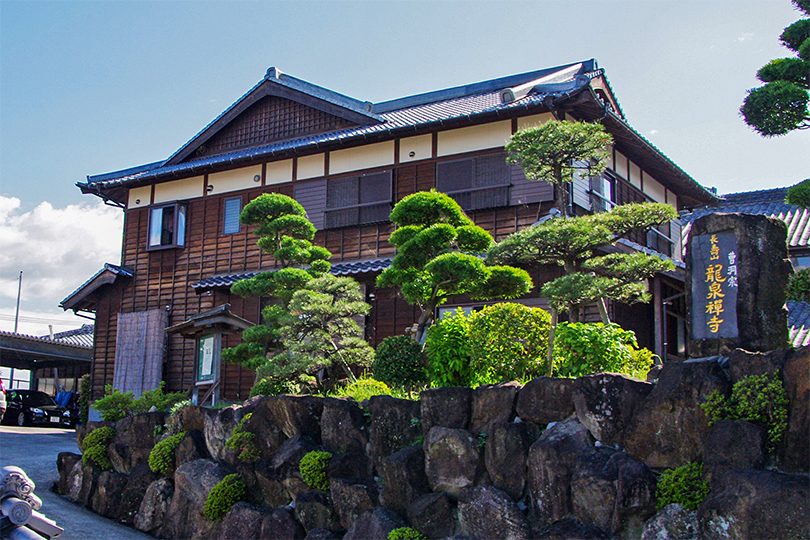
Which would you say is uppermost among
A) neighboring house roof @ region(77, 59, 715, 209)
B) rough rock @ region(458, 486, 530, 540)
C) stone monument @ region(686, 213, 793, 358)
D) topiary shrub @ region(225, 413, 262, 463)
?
neighboring house roof @ region(77, 59, 715, 209)

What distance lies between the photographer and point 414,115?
771 inches

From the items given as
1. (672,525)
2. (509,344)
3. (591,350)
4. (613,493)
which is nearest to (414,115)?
(509,344)

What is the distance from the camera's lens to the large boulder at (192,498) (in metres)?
12.0

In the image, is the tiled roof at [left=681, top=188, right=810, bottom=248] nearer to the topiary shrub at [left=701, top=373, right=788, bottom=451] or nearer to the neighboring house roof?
the neighboring house roof

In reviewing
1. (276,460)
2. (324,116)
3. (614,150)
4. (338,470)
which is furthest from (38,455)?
(614,150)

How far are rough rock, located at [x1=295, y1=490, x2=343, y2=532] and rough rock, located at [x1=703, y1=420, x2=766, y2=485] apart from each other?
5.30 metres

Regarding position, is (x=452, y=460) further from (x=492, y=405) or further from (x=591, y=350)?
(x=591, y=350)

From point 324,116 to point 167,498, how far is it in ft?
38.4

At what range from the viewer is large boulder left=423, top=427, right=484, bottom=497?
934cm

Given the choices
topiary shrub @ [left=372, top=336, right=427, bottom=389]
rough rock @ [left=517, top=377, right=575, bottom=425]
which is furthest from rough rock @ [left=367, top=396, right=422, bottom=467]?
rough rock @ [left=517, top=377, right=575, bottom=425]

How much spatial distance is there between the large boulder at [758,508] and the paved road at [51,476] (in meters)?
9.49

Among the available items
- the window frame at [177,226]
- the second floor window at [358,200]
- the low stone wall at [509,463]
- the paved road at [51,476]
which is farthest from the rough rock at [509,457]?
the window frame at [177,226]

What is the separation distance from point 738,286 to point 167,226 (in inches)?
698

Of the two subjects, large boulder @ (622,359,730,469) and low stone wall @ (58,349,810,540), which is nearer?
low stone wall @ (58,349,810,540)
